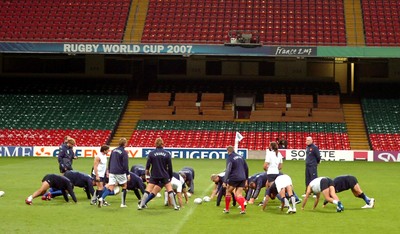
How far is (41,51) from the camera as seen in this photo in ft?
169

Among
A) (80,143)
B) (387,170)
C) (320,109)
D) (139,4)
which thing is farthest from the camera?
(139,4)

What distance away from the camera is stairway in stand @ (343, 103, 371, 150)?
48.3 meters

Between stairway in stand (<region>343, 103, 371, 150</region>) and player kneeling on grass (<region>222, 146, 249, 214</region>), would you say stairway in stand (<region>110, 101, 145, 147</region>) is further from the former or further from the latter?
player kneeling on grass (<region>222, 146, 249, 214</region>)

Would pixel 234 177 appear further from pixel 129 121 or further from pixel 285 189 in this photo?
pixel 129 121

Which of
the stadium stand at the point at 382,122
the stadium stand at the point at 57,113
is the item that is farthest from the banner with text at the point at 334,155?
the stadium stand at the point at 57,113

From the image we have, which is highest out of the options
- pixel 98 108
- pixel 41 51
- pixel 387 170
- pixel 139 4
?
pixel 139 4

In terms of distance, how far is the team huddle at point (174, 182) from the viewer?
1884 cm

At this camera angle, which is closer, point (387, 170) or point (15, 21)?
point (387, 170)

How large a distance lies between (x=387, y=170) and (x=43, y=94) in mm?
30347

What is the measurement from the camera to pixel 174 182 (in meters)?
19.9

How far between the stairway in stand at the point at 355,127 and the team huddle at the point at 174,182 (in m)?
28.2

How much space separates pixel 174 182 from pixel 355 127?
33.4 metres

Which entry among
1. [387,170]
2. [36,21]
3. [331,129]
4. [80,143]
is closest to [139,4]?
[36,21]

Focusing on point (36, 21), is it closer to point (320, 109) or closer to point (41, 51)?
point (41, 51)
